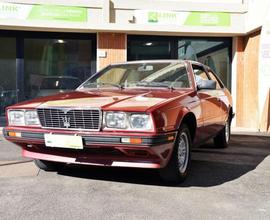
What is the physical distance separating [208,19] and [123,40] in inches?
92.7

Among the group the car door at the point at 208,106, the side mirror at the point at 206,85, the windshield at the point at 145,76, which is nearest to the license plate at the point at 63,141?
the windshield at the point at 145,76

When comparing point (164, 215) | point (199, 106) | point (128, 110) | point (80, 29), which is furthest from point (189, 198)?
point (80, 29)

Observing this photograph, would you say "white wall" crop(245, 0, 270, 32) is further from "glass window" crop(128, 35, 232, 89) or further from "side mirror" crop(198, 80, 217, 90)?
"side mirror" crop(198, 80, 217, 90)

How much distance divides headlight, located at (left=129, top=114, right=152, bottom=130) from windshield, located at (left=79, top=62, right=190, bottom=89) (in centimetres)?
130

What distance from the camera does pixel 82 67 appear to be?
10.8m

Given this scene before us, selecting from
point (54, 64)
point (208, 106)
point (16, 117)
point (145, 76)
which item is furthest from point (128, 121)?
point (54, 64)

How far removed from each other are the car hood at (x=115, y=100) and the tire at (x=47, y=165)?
87cm

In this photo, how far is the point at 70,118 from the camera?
165 inches

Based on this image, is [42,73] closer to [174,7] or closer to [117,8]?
[117,8]

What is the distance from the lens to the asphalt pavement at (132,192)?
3.59 m

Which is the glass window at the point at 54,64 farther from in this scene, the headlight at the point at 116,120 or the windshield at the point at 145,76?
the headlight at the point at 116,120

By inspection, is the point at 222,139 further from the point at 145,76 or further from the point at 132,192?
the point at 132,192

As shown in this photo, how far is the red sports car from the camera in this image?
3.94m

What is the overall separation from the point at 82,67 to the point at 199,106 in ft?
20.4
